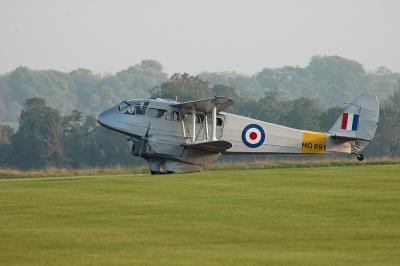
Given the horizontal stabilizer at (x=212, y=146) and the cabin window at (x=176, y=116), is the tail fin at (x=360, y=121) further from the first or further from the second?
the cabin window at (x=176, y=116)

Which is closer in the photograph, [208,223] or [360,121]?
[208,223]

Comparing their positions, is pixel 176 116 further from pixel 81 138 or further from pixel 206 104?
pixel 81 138

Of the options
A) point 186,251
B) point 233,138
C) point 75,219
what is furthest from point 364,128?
point 186,251

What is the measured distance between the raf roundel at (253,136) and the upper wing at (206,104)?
4.81ft

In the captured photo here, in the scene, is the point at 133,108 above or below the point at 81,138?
below

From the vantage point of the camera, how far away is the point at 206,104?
3375cm

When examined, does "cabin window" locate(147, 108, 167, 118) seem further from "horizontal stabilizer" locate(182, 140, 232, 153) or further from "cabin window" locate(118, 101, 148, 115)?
"horizontal stabilizer" locate(182, 140, 232, 153)

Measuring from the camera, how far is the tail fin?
36.3 meters

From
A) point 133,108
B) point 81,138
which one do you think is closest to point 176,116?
point 133,108

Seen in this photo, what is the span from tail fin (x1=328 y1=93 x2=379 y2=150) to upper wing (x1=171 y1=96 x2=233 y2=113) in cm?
479

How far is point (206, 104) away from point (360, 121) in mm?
5817

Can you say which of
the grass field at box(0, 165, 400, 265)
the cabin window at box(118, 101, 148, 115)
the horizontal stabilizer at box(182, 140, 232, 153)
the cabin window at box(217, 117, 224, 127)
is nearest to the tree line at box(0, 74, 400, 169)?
the cabin window at box(217, 117, 224, 127)

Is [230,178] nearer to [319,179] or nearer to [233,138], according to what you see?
[319,179]

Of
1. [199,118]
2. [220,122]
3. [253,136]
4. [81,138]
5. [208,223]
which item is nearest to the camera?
[208,223]
